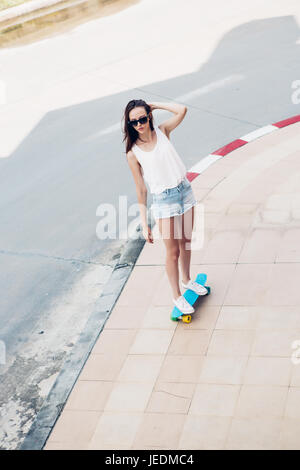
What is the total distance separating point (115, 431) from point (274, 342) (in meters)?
1.45

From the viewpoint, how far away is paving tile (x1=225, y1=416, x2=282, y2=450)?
12.3 feet

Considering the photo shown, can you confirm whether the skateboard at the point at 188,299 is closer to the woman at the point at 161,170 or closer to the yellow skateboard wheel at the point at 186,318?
the yellow skateboard wheel at the point at 186,318

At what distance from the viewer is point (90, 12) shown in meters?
15.5

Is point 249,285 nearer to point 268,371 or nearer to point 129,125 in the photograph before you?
point 268,371

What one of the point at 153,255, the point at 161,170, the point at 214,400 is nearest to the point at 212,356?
the point at 214,400

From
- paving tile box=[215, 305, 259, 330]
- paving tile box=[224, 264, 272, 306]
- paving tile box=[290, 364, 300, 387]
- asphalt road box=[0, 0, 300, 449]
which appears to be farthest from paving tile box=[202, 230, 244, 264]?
paving tile box=[290, 364, 300, 387]

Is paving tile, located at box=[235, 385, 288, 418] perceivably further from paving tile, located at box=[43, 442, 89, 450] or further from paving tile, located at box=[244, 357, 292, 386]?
paving tile, located at box=[43, 442, 89, 450]

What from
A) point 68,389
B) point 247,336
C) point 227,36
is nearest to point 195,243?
point 247,336

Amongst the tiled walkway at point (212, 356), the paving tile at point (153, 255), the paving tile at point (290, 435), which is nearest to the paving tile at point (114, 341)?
the tiled walkway at point (212, 356)

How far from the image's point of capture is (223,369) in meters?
4.45

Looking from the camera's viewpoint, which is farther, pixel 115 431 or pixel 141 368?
pixel 141 368

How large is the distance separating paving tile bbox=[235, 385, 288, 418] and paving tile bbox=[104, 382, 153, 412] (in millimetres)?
749

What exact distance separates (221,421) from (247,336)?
35.6 inches
